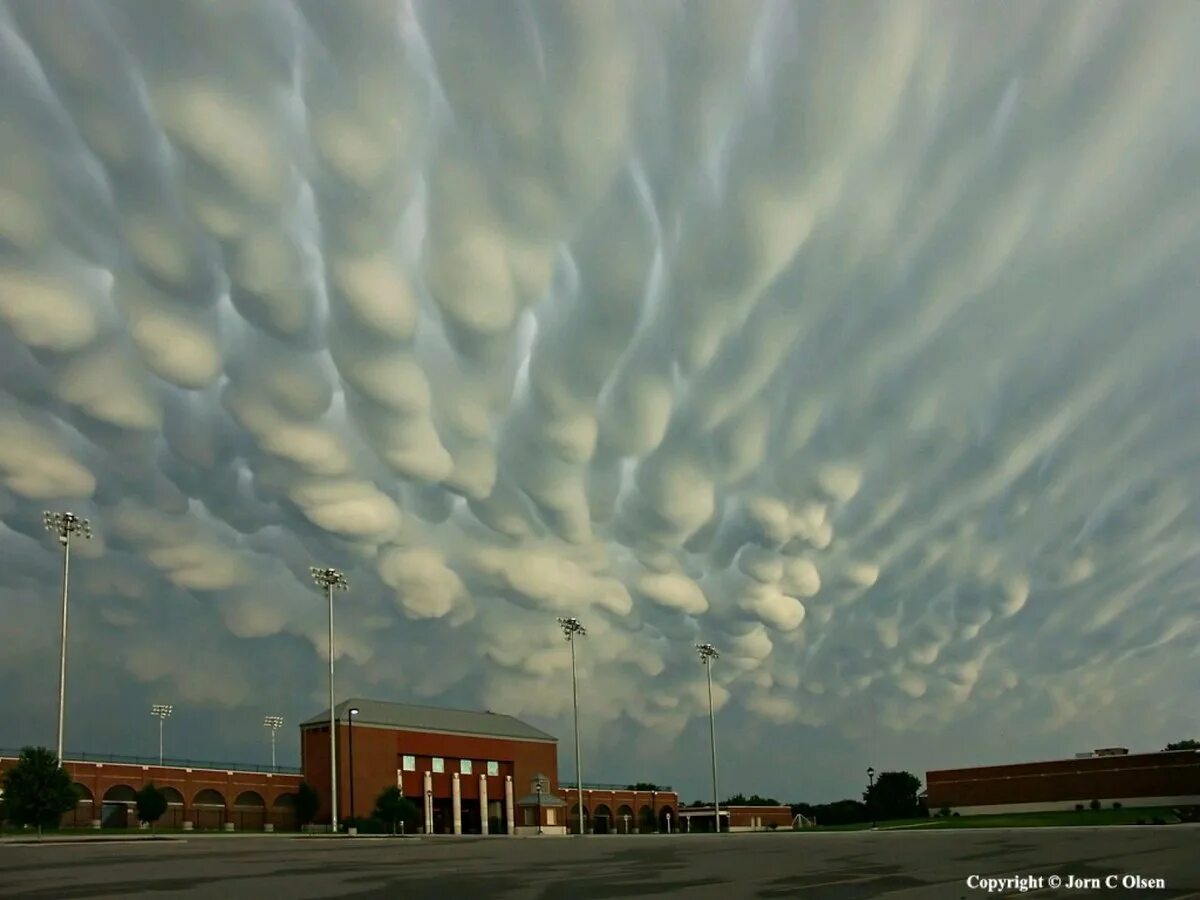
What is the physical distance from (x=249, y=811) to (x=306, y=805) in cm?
555

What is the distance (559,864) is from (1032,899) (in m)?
19.4

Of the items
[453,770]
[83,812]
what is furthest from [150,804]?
[453,770]

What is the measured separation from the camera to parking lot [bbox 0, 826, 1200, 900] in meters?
24.2

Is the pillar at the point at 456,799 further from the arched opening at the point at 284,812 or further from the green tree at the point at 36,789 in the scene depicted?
the green tree at the point at 36,789

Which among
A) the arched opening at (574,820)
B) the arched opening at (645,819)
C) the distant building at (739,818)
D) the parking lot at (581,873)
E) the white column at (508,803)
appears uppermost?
the parking lot at (581,873)

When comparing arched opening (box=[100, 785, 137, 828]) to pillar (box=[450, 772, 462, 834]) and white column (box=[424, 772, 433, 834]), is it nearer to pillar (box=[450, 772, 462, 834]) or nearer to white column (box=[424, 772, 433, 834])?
white column (box=[424, 772, 433, 834])

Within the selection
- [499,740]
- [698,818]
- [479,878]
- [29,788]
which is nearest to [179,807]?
[29,788]

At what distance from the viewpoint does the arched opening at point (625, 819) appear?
471 feet

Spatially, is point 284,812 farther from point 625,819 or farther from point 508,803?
point 625,819

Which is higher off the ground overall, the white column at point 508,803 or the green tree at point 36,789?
the green tree at point 36,789

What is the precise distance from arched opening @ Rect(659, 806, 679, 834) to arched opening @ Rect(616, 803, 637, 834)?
4.62m

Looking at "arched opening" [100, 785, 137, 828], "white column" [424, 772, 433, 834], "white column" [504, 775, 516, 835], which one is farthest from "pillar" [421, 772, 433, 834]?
"arched opening" [100, 785, 137, 828]

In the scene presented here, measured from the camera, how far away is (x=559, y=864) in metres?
37.8

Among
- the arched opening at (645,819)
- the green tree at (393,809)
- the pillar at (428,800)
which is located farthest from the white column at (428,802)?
the arched opening at (645,819)
